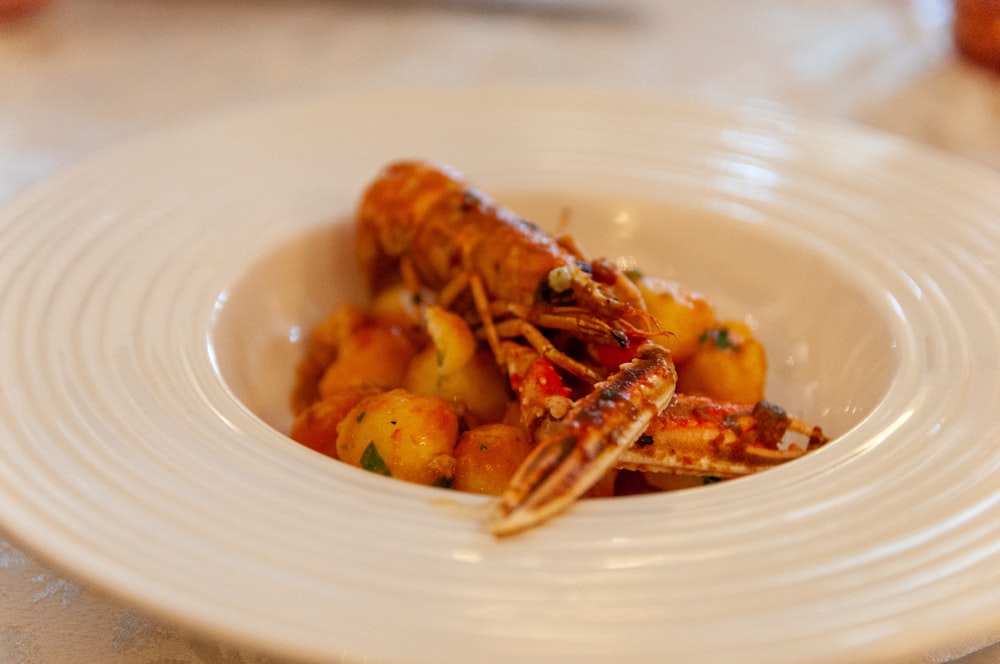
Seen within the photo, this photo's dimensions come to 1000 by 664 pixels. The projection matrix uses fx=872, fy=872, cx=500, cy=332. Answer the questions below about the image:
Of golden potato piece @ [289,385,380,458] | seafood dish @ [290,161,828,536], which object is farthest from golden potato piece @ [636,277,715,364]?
golden potato piece @ [289,385,380,458]

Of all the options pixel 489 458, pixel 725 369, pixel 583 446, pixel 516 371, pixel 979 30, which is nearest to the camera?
pixel 583 446

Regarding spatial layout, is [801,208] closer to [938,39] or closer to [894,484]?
[894,484]

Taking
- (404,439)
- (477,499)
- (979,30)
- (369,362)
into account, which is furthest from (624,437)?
(979,30)

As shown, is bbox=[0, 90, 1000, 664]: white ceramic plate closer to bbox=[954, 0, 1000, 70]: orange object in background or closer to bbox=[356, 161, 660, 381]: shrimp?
bbox=[356, 161, 660, 381]: shrimp

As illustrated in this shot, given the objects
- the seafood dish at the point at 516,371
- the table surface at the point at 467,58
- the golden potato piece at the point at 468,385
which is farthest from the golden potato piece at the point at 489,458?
the table surface at the point at 467,58

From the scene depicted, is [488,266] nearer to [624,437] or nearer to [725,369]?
[725,369]

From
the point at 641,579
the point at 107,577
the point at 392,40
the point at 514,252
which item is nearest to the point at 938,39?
the point at 392,40

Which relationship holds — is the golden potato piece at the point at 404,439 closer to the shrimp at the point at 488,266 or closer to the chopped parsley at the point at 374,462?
the chopped parsley at the point at 374,462
